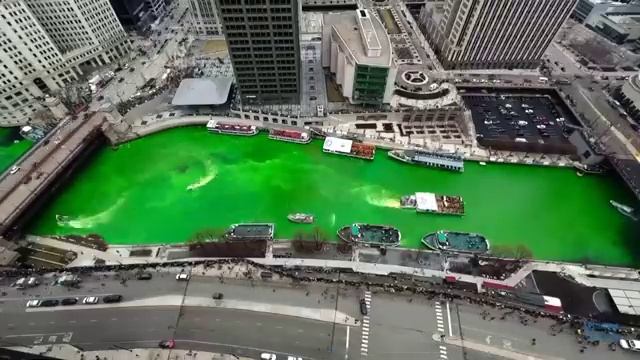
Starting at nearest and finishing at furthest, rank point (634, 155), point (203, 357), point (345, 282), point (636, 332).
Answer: point (203, 357)
point (636, 332)
point (345, 282)
point (634, 155)

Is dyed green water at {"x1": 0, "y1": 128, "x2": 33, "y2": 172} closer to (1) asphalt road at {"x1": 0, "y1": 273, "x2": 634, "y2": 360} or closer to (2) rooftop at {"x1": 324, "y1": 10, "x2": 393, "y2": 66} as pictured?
(1) asphalt road at {"x1": 0, "y1": 273, "x2": 634, "y2": 360}

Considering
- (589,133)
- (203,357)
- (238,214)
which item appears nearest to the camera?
(203,357)

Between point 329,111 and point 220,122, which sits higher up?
point 329,111

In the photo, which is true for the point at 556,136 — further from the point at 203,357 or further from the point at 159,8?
the point at 159,8

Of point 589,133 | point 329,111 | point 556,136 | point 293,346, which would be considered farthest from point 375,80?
point 293,346

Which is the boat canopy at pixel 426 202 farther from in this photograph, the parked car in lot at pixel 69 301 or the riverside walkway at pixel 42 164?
the riverside walkway at pixel 42 164

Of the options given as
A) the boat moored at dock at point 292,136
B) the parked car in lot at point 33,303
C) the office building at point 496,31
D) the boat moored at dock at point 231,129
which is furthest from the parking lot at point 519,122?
the parked car in lot at point 33,303

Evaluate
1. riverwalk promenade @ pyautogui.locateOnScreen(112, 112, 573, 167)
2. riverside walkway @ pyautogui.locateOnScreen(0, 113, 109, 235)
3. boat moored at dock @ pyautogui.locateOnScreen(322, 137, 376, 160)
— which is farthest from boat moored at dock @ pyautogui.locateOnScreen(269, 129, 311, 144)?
riverside walkway @ pyautogui.locateOnScreen(0, 113, 109, 235)

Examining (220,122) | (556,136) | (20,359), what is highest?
(556,136)
